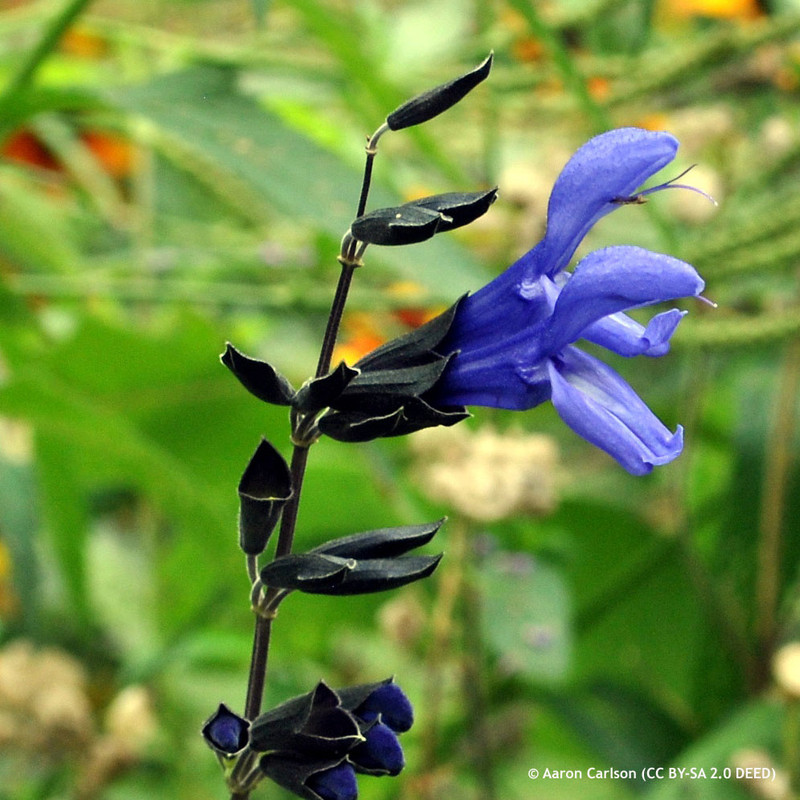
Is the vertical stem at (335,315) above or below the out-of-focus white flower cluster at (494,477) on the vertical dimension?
above

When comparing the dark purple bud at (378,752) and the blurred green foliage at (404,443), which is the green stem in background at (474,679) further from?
the dark purple bud at (378,752)

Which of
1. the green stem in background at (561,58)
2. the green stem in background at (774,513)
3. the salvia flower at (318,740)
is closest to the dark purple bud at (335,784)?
the salvia flower at (318,740)

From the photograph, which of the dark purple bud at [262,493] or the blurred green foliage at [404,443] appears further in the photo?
the blurred green foliage at [404,443]

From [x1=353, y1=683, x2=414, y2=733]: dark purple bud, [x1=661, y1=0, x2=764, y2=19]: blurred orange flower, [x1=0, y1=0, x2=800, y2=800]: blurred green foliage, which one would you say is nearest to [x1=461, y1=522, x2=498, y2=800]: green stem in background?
[x1=0, y1=0, x2=800, y2=800]: blurred green foliage

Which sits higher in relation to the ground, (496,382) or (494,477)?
(496,382)

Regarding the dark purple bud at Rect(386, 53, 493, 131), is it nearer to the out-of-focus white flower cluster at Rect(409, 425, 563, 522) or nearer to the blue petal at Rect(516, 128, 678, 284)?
the blue petal at Rect(516, 128, 678, 284)

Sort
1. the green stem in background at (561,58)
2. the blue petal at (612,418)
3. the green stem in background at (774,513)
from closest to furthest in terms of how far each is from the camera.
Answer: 1. the blue petal at (612,418)
2. the green stem in background at (561,58)
3. the green stem in background at (774,513)

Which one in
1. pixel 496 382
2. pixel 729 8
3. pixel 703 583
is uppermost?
pixel 496 382

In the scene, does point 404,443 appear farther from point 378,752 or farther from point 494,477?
point 378,752

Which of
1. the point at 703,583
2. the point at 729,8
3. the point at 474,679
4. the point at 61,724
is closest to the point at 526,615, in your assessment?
the point at 474,679
